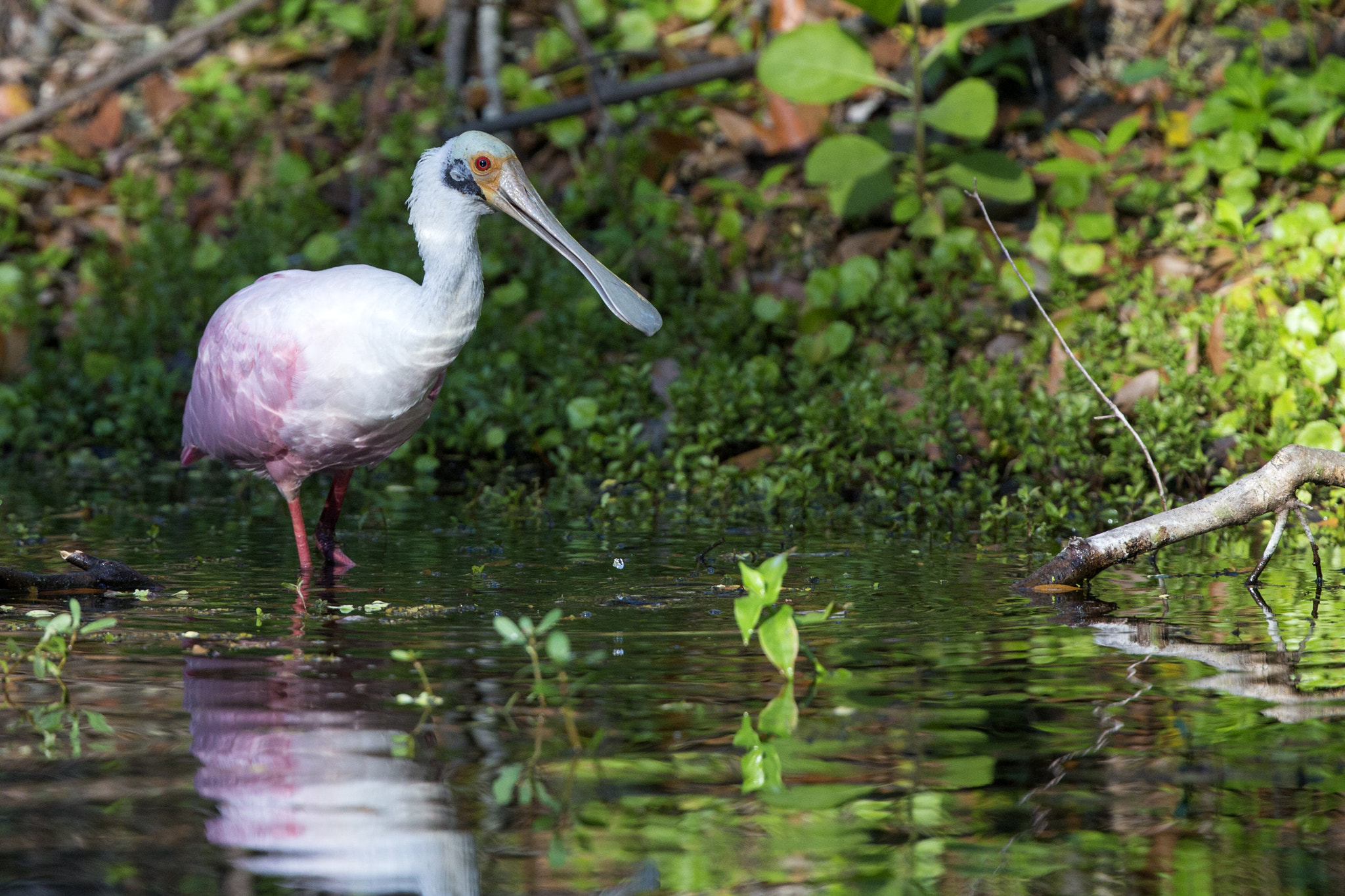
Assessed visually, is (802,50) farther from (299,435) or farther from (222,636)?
(222,636)

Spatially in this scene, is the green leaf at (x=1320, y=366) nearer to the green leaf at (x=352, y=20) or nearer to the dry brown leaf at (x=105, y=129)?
the green leaf at (x=352, y=20)

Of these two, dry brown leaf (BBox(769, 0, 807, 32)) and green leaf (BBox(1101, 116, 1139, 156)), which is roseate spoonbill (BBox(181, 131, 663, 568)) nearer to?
green leaf (BBox(1101, 116, 1139, 156))

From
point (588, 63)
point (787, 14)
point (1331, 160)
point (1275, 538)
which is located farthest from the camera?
point (787, 14)

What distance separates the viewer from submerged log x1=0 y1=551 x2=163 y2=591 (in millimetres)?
4750

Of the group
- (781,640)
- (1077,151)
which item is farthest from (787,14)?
(781,640)

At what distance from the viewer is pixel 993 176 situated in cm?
806

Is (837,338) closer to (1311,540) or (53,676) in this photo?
(1311,540)

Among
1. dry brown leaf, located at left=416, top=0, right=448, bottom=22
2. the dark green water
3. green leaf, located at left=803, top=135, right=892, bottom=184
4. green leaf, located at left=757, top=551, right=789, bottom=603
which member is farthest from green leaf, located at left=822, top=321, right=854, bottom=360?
dry brown leaf, located at left=416, top=0, right=448, bottom=22

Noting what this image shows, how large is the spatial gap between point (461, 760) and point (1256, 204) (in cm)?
622

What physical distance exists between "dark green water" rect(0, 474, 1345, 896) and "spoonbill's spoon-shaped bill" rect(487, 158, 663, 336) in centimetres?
96

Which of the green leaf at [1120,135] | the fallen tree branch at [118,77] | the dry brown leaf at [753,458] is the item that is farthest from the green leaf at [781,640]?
the fallen tree branch at [118,77]

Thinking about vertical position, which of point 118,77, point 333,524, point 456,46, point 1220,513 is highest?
point 118,77

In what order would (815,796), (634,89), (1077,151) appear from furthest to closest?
1. (634,89)
2. (1077,151)
3. (815,796)

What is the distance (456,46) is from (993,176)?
4471 mm
